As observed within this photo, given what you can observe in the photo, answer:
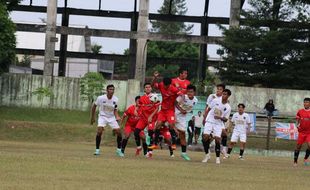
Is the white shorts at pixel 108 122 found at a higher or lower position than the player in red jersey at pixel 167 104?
lower

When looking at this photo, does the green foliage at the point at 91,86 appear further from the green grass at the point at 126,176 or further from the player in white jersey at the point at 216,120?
the green grass at the point at 126,176

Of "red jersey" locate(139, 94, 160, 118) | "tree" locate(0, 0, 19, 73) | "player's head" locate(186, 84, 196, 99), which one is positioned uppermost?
"tree" locate(0, 0, 19, 73)

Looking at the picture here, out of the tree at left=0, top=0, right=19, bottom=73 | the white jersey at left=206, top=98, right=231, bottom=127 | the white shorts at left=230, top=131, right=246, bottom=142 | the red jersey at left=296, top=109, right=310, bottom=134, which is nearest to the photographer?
the white jersey at left=206, top=98, right=231, bottom=127

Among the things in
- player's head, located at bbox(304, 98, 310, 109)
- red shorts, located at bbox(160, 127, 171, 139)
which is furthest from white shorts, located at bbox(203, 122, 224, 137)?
player's head, located at bbox(304, 98, 310, 109)

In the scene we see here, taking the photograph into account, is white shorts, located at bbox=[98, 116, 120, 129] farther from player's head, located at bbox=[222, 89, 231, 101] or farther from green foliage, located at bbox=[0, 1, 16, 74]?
green foliage, located at bbox=[0, 1, 16, 74]

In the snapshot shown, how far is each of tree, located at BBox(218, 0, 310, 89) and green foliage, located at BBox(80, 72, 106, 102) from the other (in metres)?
8.15

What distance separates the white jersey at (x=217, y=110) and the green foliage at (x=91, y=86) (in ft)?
86.4

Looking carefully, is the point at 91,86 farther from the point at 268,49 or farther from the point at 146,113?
the point at 146,113

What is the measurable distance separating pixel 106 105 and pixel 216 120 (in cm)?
348

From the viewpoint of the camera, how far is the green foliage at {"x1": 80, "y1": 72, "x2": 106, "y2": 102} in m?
45.4

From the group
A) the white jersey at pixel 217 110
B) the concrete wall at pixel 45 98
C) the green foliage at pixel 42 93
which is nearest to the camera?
the white jersey at pixel 217 110

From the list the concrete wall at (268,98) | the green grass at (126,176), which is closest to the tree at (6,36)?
the concrete wall at (268,98)

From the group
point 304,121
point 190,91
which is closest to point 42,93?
point 304,121

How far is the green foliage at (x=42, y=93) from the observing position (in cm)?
4591
